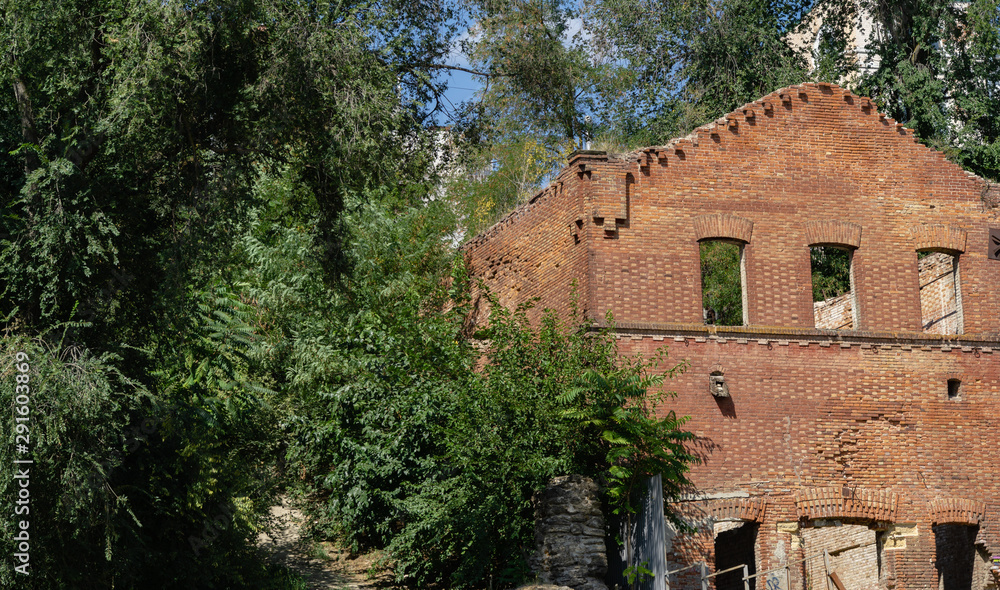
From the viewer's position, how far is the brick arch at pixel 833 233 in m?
18.4

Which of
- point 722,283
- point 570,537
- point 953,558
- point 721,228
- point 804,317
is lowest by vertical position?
point 953,558

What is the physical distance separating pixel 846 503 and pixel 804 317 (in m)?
3.05

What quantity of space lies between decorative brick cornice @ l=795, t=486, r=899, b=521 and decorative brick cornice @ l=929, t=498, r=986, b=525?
694 mm

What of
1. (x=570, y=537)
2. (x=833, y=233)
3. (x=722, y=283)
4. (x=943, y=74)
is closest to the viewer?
(x=570, y=537)

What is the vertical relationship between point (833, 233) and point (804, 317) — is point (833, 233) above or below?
above

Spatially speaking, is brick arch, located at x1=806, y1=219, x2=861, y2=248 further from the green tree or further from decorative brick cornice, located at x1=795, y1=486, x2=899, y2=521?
the green tree

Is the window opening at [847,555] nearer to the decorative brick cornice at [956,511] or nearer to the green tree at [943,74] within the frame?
the decorative brick cornice at [956,511]

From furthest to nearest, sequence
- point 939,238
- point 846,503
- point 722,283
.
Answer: point 722,283 → point 939,238 → point 846,503

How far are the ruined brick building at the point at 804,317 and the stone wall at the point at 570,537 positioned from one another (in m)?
2.54

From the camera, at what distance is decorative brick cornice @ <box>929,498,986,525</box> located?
17797 mm

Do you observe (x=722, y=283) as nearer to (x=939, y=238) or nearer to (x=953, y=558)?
(x=953, y=558)

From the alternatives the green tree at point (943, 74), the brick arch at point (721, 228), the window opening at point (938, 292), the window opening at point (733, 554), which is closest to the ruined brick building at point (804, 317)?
the brick arch at point (721, 228)

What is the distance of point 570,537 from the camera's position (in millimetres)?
14492

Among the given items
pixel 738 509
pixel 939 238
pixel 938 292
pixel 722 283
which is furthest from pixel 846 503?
pixel 722 283
